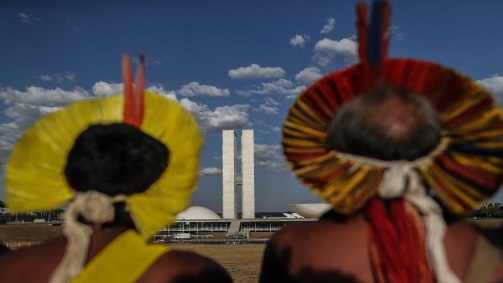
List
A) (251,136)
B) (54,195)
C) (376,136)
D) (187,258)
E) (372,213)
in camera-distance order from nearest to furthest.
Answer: (376,136) < (372,213) < (187,258) < (54,195) < (251,136)

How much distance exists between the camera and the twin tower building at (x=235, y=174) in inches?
2188

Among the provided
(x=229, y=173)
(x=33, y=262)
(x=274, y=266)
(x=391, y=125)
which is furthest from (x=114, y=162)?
(x=229, y=173)

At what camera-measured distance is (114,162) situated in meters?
1.63

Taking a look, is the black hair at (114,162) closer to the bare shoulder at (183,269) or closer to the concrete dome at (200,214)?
the bare shoulder at (183,269)

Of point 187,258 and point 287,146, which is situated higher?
point 287,146

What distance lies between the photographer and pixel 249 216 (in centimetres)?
5644

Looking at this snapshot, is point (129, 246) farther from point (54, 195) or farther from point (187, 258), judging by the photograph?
point (54, 195)

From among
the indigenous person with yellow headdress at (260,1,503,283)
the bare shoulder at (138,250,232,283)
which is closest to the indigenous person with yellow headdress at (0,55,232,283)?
the bare shoulder at (138,250,232,283)

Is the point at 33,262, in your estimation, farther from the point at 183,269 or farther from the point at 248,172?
the point at 248,172

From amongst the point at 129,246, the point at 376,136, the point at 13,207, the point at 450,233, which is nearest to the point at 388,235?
the point at 450,233

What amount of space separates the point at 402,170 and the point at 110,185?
0.92 meters

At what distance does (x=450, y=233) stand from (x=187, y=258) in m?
0.81

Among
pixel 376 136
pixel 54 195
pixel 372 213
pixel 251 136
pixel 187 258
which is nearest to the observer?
pixel 376 136

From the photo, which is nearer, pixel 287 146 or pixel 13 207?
pixel 287 146
